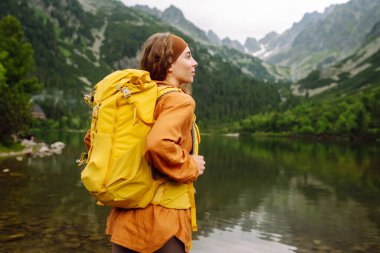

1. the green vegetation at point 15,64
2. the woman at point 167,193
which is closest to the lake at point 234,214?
the woman at point 167,193

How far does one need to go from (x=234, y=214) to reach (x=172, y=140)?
15898 mm

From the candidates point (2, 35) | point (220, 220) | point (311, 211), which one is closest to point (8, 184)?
point (220, 220)

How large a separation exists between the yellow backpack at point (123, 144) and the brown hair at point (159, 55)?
45cm

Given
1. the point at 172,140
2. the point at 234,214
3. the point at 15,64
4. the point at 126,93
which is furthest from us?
the point at 15,64

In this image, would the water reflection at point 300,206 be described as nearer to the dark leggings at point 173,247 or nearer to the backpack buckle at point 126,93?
the dark leggings at point 173,247

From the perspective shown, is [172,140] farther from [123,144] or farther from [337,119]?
[337,119]

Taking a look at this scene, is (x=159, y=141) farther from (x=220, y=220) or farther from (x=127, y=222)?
(x=220, y=220)

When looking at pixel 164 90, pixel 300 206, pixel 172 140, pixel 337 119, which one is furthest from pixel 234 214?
pixel 337 119

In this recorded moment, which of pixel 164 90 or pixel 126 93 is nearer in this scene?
pixel 126 93

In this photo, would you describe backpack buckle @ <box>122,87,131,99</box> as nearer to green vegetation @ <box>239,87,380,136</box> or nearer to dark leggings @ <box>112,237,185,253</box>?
dark leggings @ <box>112,237,185,253</box>

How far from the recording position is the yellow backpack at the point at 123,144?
12.9 ft

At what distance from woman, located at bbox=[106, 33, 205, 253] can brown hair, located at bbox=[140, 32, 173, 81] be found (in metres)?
0.23

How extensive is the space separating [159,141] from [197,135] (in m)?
0.91

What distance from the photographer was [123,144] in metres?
3.99
